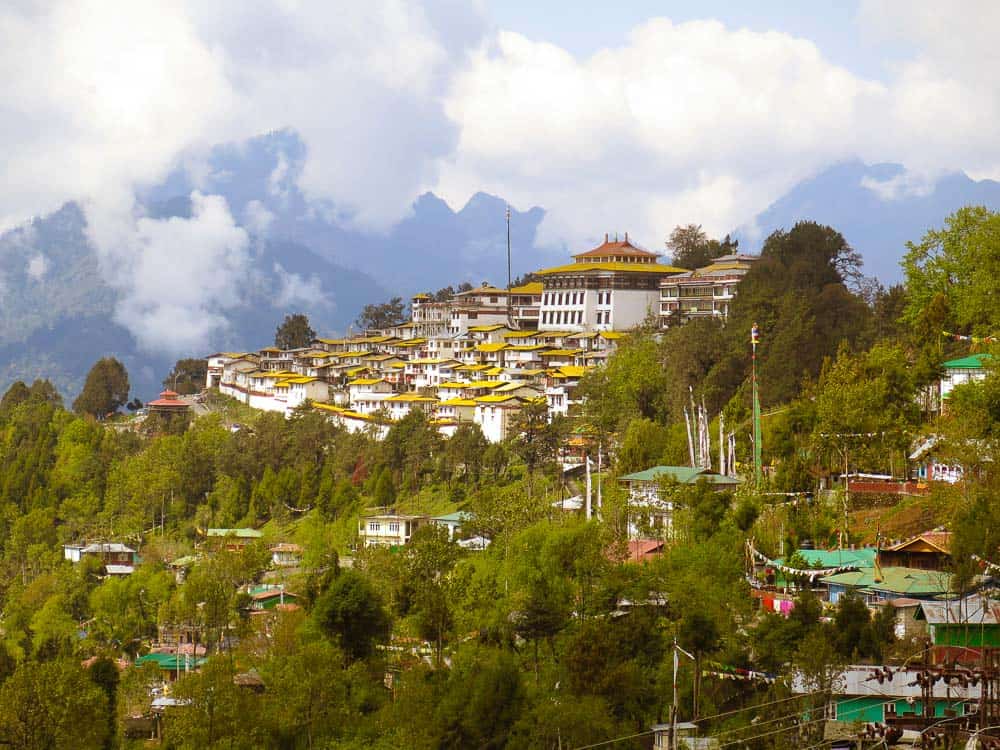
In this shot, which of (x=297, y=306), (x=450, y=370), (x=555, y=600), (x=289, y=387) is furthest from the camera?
(x=297, y=306)

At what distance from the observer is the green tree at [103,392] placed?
68438 millimetres

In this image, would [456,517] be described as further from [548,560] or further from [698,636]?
[698,636]

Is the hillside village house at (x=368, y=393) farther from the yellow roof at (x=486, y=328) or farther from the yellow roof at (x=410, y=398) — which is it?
the yellow roof at (x=486, y=328)

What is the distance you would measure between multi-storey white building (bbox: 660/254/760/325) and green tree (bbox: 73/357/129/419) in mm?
28291

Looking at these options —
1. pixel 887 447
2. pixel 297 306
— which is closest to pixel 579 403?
pixel 887 447

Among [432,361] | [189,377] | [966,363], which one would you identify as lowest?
[966,363]

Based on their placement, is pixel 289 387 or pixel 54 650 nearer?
pixel 54 650

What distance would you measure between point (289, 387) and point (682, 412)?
1000 inches

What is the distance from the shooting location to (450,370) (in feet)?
187

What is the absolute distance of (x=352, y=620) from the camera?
80.9 feet

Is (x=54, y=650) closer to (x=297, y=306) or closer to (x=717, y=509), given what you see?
(x=717, y=509)

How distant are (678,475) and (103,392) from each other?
142 feet

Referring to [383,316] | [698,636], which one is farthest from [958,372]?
[383,316]

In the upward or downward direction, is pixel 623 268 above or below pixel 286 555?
above
